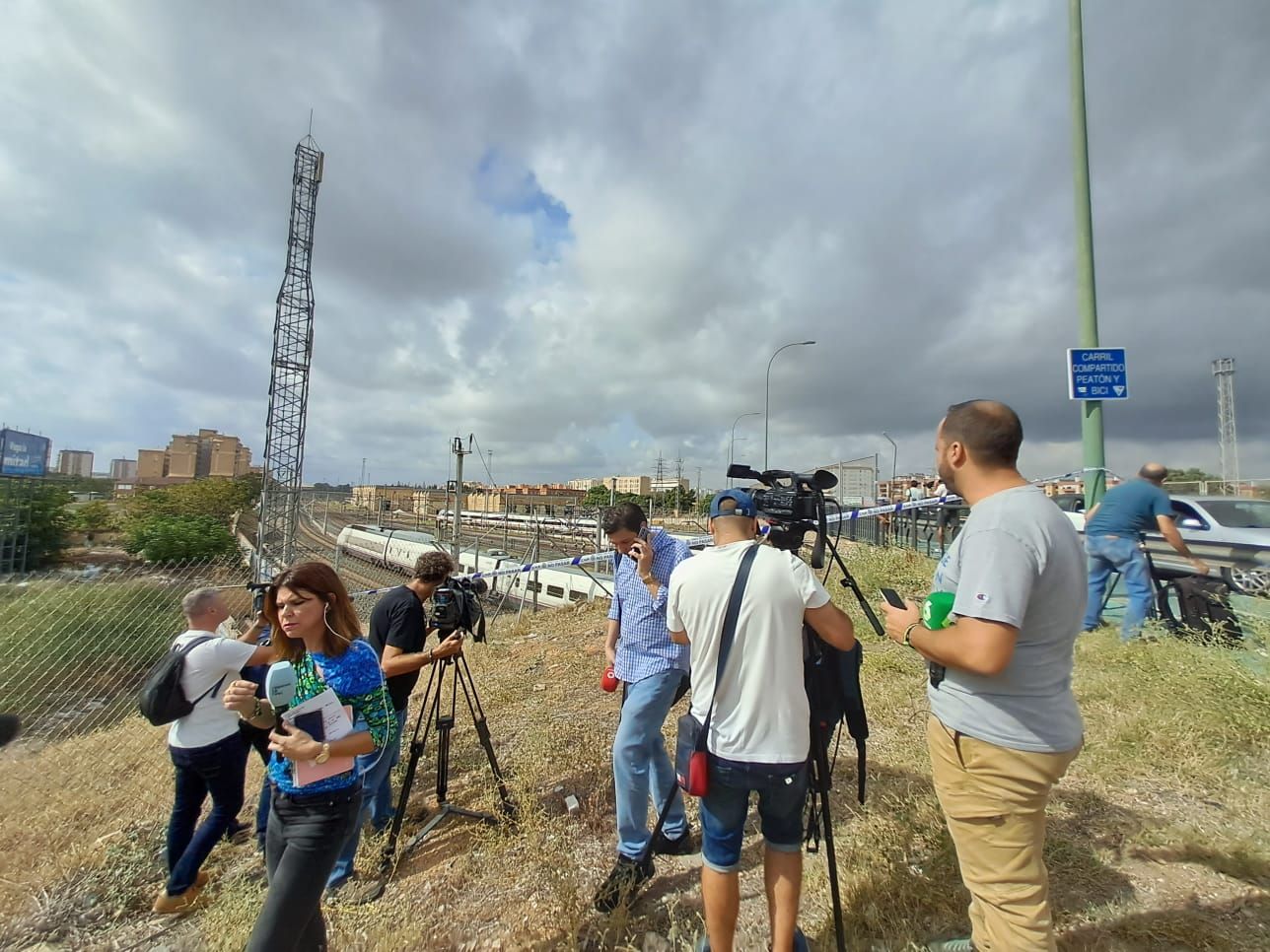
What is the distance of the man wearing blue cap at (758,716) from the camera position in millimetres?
1850

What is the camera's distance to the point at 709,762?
6.28 ft

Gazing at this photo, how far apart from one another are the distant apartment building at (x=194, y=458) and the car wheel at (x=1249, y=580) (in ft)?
407

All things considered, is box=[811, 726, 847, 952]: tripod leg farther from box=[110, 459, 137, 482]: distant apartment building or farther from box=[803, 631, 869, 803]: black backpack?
box=[110, 459, 137, 482]: distant apartment building

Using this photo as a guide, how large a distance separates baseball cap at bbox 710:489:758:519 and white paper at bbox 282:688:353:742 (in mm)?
1509

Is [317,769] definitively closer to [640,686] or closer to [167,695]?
[640,686]

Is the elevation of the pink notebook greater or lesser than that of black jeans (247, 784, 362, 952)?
greater

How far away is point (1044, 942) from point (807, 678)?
88cm

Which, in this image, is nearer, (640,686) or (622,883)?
(622,883)

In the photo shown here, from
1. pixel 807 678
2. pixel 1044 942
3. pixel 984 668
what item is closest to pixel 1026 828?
pixel 1044 942

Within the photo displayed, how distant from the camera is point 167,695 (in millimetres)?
2760

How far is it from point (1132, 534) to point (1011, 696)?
4.38 m

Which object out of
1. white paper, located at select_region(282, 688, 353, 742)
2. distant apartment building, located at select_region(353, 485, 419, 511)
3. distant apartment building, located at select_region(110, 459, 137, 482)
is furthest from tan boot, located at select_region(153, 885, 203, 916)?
distant apartment building, located at select_region(110, 459, 137, 482)

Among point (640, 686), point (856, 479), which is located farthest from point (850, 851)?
point (856, 479)

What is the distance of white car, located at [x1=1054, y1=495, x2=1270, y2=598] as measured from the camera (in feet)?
16.8
